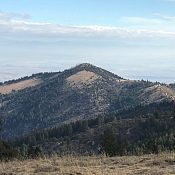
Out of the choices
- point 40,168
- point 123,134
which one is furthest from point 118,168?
point 123,134

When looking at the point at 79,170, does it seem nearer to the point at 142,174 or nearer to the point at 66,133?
the point at 142,174

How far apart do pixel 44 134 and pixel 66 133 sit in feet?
30.5

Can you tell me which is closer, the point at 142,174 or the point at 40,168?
the point at 142,174

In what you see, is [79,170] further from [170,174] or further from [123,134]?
[123,134]

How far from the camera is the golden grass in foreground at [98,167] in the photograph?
13.9 metres

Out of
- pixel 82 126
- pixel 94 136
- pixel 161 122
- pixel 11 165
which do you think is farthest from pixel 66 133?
pixel 11 165

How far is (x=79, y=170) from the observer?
47.2 ft

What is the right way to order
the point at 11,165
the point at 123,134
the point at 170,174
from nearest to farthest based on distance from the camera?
the point at 170,174
the point at 11,165
the point at 123,134

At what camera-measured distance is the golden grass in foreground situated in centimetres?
1392

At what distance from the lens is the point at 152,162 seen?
617 inches

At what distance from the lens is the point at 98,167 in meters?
15.4

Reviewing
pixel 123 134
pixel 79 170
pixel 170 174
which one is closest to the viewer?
pixel 170 174

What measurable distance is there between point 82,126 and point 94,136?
973 inches

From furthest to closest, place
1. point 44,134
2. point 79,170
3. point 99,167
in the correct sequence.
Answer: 1. point 44,134
2. point 99,167
3. point 79,170
